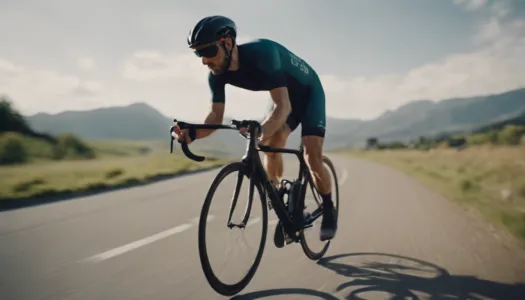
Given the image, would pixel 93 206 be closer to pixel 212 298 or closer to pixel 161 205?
pixel 161 205

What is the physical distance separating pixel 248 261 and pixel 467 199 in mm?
7356

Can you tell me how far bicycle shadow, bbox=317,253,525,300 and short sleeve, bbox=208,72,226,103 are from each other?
6.23 feet

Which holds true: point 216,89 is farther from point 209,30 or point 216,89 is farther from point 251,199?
point 251,199

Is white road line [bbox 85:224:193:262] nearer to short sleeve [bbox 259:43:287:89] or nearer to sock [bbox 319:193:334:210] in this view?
sock [bbox 319:193:334:210]

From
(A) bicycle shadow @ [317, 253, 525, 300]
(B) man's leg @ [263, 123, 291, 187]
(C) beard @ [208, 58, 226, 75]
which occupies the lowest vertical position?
(A) bicycle shadow @ [317, 253, 525, 300]

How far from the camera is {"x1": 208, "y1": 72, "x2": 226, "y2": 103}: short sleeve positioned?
12.8 ft

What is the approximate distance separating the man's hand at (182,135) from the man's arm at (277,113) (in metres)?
0.62

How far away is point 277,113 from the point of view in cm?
359

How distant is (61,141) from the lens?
69.9 m

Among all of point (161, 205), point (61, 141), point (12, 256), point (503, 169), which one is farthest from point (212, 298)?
point (61, 141)

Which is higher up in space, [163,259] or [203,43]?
[203,43]

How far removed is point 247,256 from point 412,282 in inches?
56.7

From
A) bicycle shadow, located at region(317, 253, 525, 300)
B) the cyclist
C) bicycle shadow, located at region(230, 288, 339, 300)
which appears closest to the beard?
the cyclist

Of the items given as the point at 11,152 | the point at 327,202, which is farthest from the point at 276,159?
the point at 11,152
